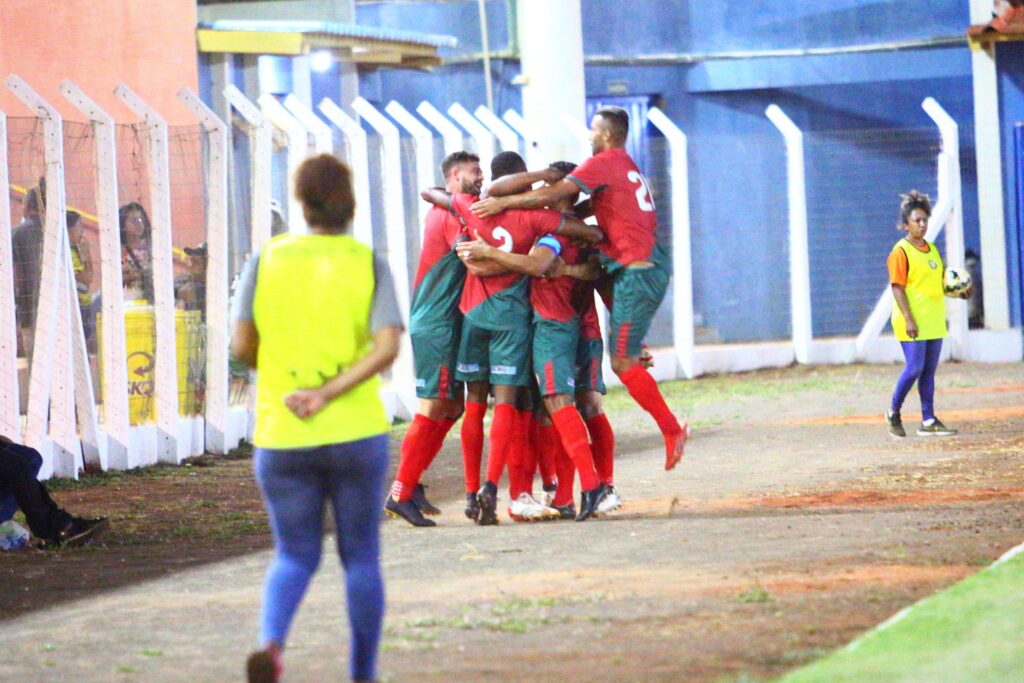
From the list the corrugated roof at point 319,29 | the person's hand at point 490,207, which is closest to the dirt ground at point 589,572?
the person's hand at point 490,207

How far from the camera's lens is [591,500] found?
9852mm

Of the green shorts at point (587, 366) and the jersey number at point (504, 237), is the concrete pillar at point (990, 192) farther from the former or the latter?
the jersey number at point (504, 237)

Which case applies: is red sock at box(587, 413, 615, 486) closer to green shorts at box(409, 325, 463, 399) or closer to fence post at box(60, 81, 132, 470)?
green shorts at box(409, 325, 463, 399)

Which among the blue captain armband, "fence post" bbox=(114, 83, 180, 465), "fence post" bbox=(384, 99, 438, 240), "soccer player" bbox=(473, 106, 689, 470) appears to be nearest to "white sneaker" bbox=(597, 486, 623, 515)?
"soccer player" bbox=(473, 106, 689, 470)

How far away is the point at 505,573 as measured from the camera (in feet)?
26.6

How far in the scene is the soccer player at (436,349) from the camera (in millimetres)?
9961

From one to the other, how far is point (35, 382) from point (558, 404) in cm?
482

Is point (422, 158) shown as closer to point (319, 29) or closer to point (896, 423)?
point (319, 29)

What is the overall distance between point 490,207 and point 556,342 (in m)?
0.84

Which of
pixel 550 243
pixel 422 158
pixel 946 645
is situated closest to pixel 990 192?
pixel 422 158

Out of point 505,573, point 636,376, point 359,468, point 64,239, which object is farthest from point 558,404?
point 64,239

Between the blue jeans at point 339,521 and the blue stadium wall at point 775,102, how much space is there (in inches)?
630

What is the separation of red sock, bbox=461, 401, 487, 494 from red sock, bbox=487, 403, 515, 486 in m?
0.17

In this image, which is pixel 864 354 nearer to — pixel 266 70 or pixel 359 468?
pixel 266 70
